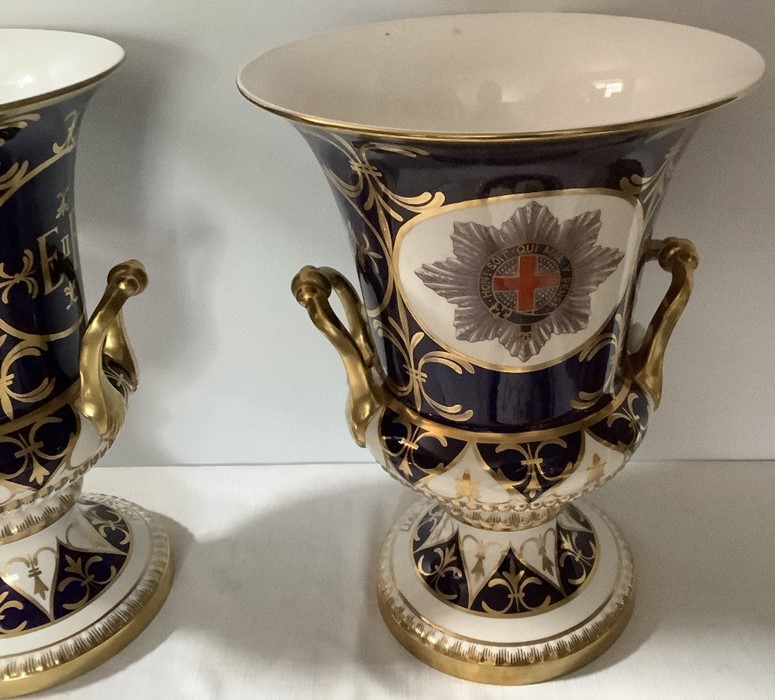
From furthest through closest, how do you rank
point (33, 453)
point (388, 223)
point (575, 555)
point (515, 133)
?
point (575, 555) < point (33, 453) < point (388, 223) < point (515, 133)

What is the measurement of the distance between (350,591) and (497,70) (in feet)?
1.69

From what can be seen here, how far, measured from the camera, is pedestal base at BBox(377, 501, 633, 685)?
2.21ft

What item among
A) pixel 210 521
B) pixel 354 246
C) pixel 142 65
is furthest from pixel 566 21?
pixel 210 521

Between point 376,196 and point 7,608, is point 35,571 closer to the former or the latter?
point 7,608

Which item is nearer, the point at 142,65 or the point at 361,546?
the point at 142,65

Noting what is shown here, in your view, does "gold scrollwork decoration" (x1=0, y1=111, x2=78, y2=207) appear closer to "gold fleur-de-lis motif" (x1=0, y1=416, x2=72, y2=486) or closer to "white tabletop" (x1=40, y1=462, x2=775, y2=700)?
"gold fleur-de-lis motif" (x1=0, y1=416, x2=72, y2=486)

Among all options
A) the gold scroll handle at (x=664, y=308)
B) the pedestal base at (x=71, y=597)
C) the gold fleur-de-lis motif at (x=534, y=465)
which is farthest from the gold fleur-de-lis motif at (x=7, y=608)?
the gold scroll handle at (x=664, y=308)

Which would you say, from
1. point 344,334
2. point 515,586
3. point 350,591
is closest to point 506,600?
point 515,586

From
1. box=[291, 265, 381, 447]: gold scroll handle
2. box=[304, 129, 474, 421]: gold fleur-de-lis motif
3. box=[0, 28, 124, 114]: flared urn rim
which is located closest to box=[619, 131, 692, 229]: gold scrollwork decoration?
box=[304, 129, 474, 421]: gold fleur-de-lis motif

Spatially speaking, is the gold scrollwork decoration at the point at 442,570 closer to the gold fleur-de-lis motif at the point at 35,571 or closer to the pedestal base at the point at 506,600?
the pedestal base at the point at 506,600

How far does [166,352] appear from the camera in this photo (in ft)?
2.91

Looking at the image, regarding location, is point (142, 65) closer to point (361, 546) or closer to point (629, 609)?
point (361, 546)

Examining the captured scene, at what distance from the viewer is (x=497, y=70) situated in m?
0.69

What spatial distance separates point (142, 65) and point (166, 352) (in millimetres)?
316
